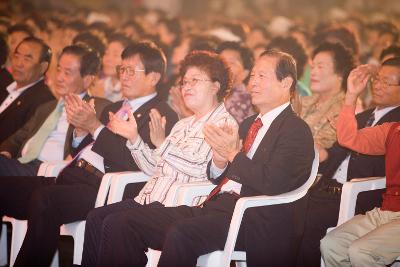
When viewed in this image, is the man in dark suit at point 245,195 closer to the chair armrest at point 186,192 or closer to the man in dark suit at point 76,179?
the chair armrest at point 186,192

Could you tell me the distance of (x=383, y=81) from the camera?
3.62 metres

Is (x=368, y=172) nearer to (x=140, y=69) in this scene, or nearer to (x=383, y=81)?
(x=383, y=81)

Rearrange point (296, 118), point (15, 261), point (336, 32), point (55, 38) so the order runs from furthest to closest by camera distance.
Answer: point (55, 38) < point (336, 32) < point (15, 261) < point (296, 118)

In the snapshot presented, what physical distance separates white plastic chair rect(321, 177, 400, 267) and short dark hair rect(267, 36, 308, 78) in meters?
1.16

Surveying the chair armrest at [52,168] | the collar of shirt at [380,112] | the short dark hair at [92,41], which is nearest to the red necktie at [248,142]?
the collar of shirt at [380,112]

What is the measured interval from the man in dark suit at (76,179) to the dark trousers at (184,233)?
1.32ft

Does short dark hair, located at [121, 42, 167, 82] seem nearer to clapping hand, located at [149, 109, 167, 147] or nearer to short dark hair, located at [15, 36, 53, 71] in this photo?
clapping hand, located at [149, 109, 167, 147]

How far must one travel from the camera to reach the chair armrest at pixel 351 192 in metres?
3.30

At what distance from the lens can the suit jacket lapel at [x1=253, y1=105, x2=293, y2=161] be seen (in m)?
3.22

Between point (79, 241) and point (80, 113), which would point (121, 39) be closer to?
point (80, 113)

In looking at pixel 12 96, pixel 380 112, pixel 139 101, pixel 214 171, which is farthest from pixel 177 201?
pixel 12 96

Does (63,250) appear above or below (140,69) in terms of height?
below

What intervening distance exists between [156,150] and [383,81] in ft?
4.29

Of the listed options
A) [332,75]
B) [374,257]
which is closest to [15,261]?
[374,257]
